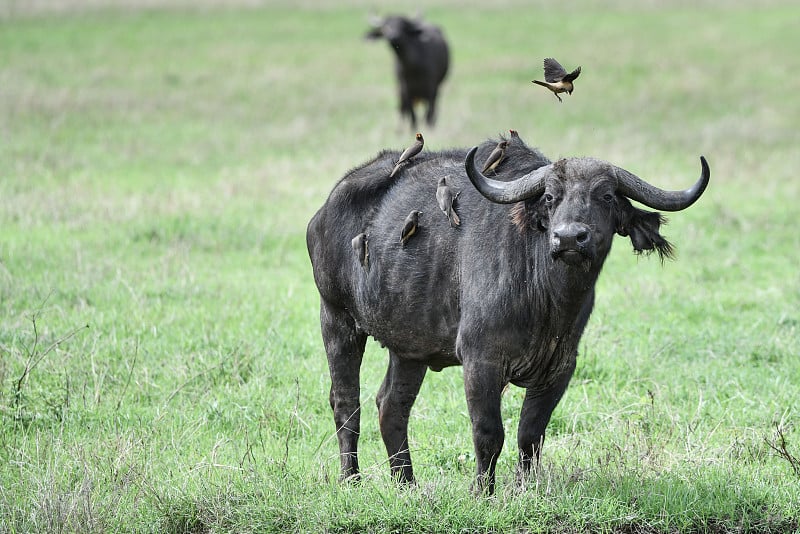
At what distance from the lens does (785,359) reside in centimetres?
795

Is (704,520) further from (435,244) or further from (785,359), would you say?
(785,359)

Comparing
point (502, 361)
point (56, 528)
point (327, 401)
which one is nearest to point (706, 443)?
point (502, 361)

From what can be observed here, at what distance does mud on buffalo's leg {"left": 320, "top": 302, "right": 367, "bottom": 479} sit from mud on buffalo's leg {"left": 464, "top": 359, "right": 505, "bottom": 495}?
996 millimetres

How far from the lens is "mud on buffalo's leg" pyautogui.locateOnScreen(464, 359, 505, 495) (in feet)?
18.1

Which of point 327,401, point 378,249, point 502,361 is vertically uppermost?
point 378,249

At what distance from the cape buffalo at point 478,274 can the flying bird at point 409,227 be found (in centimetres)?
4

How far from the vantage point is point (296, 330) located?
8.73m

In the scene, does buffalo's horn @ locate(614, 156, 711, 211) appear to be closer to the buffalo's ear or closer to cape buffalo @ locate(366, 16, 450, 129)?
the buffalo's ear

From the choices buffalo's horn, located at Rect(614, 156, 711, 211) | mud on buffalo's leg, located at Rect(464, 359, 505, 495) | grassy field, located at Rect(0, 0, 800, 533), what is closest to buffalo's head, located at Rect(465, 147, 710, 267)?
buffalo's horn, located at Rect(614, 156, 711, 211)

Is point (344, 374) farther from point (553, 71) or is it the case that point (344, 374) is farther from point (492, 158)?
point (553, 71)

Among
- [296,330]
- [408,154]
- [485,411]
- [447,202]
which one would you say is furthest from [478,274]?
[296,330]

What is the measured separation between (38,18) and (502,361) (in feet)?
106

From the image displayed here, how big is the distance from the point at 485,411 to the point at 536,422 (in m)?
0.40

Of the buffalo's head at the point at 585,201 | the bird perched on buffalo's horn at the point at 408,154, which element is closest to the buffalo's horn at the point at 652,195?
the buffalo's head at the point at 585,201
